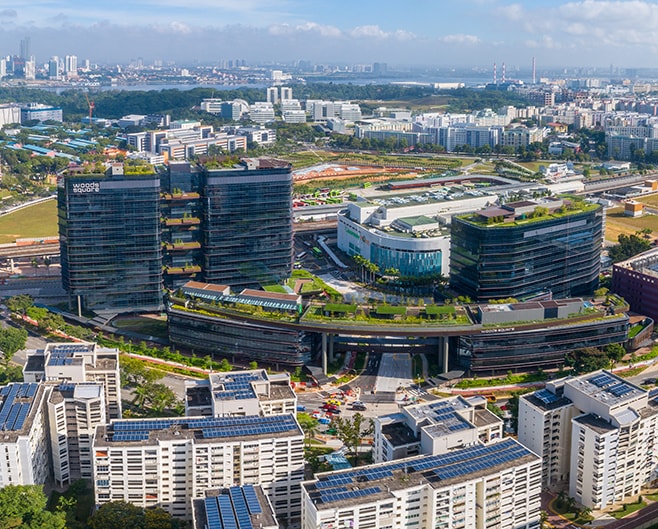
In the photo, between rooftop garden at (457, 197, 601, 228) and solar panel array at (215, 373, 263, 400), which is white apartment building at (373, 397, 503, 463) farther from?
rooftop garden at (457, 197, 601, 228)

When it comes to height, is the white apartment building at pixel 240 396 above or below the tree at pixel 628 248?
below

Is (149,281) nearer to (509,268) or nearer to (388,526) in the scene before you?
(509,268)

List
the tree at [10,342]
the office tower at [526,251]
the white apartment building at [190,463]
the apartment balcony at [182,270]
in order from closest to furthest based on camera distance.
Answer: the white apartment building at [190,463], the tree at [10,342], the office tower at [526,251], the apartment balcony at [182,270]

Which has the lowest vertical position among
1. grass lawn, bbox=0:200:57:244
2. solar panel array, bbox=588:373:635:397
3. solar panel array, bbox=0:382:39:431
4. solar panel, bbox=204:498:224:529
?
solar panel, bbox=204:498:224:529

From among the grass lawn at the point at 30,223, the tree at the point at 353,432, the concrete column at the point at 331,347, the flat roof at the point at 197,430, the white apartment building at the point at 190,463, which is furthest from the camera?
the grass lawn at the point at 30,223

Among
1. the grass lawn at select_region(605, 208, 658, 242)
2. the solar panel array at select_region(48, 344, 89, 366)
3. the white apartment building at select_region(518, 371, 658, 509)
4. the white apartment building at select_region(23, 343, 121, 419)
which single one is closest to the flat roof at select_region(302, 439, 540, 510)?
the white apartment building at select_region(518, 371, 658, 509)

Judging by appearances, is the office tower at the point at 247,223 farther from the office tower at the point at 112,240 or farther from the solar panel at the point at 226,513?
the solar panel at the point at 226,513

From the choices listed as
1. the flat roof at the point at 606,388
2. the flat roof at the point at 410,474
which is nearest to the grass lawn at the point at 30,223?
the flat roof at the point at 410,474

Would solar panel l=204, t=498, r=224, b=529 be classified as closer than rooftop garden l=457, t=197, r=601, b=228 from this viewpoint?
Yes
